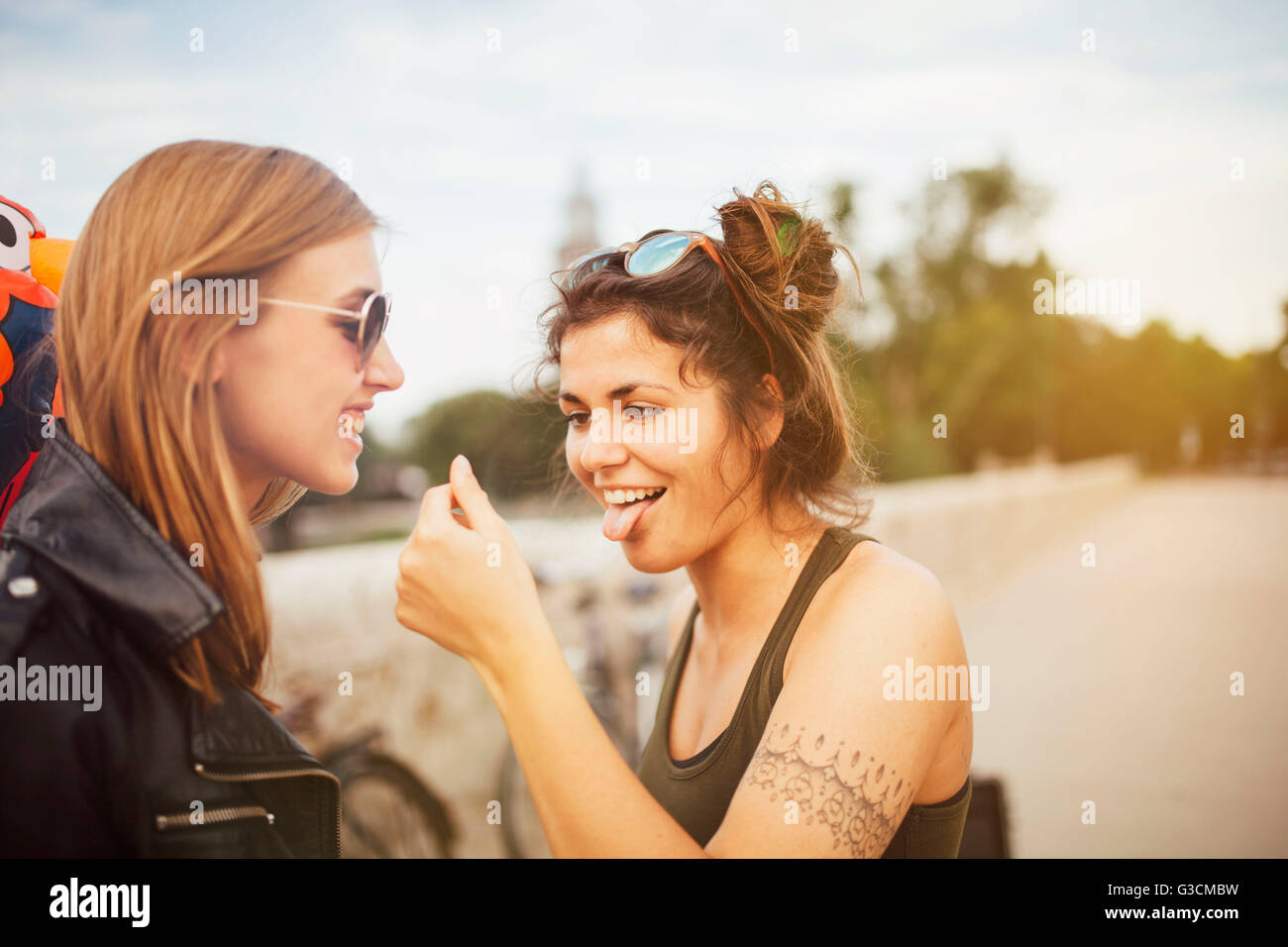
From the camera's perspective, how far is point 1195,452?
1734 inches

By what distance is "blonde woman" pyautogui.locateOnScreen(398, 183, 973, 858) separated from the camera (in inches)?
53.6

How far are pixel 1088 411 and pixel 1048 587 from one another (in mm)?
33526

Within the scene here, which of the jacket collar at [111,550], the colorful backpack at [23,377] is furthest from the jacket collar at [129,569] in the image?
the colorful backpack at [23,377]

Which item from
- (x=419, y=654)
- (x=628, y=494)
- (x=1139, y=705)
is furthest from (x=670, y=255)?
(x=1139, y=705)

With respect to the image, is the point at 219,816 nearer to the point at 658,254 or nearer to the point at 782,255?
the point at 658,254

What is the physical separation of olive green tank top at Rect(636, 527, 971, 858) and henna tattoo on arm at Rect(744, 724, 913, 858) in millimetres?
113

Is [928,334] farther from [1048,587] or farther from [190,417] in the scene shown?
[190,417]

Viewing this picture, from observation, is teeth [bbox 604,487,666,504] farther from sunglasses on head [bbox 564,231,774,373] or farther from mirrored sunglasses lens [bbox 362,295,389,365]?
mirrored sunglasses lens [bbox 362,295,389,365]

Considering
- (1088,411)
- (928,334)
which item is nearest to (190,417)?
(928,334)

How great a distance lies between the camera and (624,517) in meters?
1.64

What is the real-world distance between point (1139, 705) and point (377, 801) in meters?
6.07

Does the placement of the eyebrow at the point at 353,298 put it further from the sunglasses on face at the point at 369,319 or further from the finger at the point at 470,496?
the finger at the point at 470,496

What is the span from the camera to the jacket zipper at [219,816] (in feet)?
4.07

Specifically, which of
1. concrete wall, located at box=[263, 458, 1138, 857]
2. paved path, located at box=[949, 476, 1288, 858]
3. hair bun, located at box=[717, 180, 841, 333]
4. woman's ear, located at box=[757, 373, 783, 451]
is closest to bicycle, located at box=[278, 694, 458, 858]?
concrete wall, located at box=[263, 458, 1138, 857]
